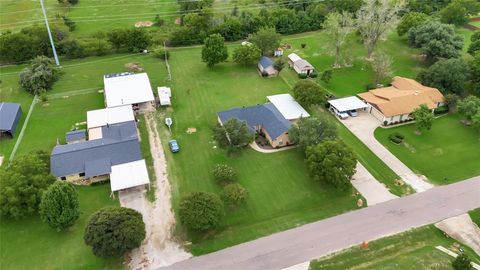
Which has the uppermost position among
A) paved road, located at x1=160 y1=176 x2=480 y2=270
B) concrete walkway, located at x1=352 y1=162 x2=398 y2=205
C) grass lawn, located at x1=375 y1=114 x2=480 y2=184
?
grass lawn, located at x1=375 y1=114 x2=480 y2=184

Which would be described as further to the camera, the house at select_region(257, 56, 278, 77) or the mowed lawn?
the house at select_region(257, 56, 278, 77)

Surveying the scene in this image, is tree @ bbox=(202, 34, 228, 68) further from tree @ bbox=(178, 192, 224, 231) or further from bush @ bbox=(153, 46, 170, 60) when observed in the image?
tree @ bbox=(178, 192, 224, 231)

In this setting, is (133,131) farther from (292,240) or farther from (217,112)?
(292,240)

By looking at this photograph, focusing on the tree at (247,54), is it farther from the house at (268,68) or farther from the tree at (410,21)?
the tree at (410,21)

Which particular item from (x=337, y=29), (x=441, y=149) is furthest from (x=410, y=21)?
(x=441, y=149)

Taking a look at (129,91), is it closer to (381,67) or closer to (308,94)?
(308,94)

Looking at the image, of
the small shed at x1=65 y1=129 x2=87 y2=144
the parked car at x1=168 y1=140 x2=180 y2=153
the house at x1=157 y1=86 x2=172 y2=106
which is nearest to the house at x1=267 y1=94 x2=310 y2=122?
the parked car at x1=168 y1=140 x2=180 y2=153
